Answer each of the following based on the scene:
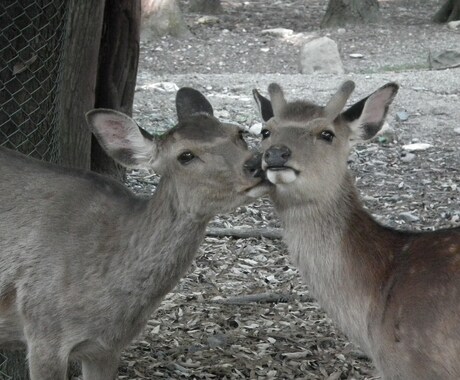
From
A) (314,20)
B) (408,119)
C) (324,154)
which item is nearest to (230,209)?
(324,154)

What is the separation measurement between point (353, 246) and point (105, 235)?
1308 mm

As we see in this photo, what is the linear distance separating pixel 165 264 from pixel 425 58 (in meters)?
13.6

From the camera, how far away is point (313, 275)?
5223 mm

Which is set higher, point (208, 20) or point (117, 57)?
point (117, 57)

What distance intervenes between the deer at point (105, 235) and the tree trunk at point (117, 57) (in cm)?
293

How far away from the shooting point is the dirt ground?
665 cm

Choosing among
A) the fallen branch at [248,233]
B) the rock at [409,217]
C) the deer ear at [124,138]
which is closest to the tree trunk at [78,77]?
the deer ear at [124,138]

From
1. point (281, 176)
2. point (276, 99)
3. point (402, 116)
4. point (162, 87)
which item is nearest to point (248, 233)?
point (276, 99)

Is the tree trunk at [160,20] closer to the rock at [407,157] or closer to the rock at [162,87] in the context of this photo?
the rock at [162,87]

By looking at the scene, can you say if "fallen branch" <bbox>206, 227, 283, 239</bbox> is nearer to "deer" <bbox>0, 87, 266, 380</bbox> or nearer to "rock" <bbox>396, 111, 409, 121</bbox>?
"deer" <bbox>0, 87, 266, 380</bbox>

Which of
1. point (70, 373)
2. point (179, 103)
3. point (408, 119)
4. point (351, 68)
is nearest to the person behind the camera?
point (179, 103)

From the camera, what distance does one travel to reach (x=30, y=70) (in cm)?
611

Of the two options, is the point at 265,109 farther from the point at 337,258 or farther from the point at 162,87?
the point at 162,87

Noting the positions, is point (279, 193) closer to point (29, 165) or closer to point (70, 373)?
point (29, 165)
